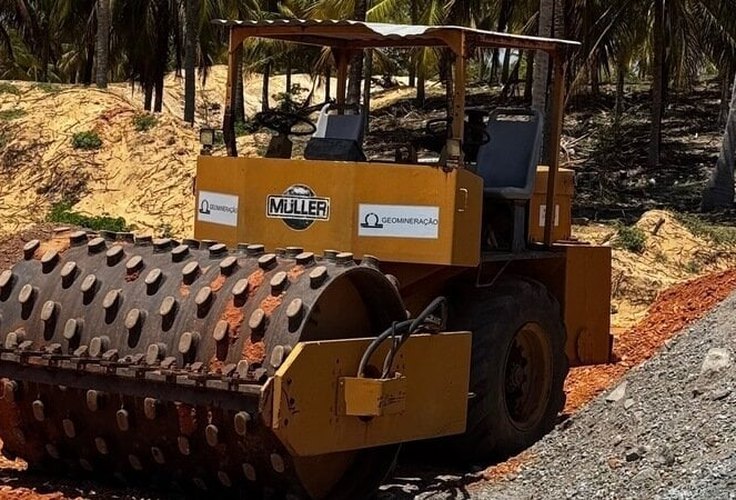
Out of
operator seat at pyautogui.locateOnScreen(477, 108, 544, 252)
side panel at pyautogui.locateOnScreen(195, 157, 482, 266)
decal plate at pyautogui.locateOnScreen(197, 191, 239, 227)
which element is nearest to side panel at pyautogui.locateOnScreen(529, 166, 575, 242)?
operator seat at pyautogui.locateOnScreen(477, 108, 544, 252)

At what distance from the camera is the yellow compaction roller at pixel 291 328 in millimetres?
6062

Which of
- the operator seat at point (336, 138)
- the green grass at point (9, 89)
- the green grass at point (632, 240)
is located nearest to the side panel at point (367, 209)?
the operator seat at point (336, 138)

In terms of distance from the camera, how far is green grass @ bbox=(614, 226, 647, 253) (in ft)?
56.1

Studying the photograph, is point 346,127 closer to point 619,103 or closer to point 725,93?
point 725,93

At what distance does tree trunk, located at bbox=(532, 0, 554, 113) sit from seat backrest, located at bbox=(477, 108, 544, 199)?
9634 millimetres

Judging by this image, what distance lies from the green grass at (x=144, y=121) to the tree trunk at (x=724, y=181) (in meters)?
9.22

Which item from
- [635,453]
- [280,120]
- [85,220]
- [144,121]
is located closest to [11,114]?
[144,121]

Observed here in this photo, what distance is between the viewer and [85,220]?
62.3ft

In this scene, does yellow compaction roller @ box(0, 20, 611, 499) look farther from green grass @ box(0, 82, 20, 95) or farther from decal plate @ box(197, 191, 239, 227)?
green grass @ box(0, 82, 20, 95)

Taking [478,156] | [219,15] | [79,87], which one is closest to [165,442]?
[478,156]

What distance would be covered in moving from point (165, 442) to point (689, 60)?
21723 millimetres

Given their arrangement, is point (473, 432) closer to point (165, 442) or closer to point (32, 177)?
point (165, 442)

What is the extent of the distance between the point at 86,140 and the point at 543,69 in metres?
7.43

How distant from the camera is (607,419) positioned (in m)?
7.36
